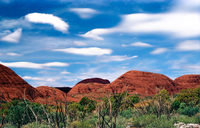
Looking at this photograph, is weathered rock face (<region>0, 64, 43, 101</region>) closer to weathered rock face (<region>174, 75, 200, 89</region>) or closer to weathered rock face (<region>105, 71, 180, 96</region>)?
weathered rock face (<region>105, 71, 180, 96</region>)

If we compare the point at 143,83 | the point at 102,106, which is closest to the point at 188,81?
the point at 143,83

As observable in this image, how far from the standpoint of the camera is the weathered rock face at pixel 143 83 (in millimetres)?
79188

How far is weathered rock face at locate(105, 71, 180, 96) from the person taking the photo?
79188 millimetres

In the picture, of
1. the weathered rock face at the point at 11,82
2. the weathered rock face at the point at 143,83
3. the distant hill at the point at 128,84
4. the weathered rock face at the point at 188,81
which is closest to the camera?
the weathered rock face at the point at 11,82

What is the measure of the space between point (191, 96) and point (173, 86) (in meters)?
77.3

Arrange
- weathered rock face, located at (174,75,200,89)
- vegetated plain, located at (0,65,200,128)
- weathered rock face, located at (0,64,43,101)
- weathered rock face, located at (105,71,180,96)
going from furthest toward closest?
1. weathered rock face, located at (174,75,200,89)
2. weathered rock face, located at (105,71,180,96)
3. weathered rock face, located at (0,64,43,101)
4. vegetated plain, located at (0,65,200,128)

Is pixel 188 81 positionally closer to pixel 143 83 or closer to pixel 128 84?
pixel 143 83

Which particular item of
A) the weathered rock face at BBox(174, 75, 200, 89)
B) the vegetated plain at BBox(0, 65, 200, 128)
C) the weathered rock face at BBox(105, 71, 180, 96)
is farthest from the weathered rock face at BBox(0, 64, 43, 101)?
the weathered rock face at BBox(174, 75, 200, 89)

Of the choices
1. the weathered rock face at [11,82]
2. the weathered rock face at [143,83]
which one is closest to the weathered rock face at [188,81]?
the weathered rock face at [143,83]

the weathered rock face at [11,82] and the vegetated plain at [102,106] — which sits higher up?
the weathered rock face at [11,82]

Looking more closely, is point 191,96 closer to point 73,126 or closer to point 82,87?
point 73,126

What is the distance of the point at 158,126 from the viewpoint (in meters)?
9.74

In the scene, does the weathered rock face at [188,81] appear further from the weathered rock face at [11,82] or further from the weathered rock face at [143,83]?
the weathered rock face at [11,82]

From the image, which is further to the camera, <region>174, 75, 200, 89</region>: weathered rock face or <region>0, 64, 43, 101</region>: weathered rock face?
<region>174, 75, 200, 89</region>: weathered rock face
